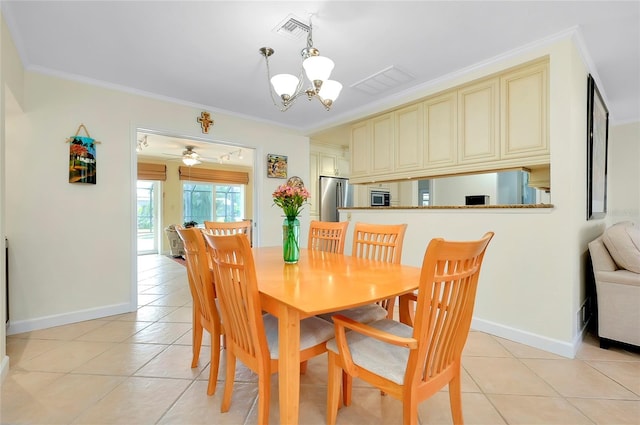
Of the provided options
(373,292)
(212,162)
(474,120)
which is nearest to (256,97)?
(474,120)

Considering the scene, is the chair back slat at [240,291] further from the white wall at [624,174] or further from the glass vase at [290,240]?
Result: the white wall at [624,174]

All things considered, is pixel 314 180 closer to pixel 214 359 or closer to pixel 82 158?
pixel 82 158

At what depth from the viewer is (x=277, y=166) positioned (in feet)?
13.9

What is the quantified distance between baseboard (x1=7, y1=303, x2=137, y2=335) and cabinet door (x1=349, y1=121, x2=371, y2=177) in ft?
9.79

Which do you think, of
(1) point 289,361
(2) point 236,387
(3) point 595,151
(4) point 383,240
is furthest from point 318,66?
(3) point 595,151

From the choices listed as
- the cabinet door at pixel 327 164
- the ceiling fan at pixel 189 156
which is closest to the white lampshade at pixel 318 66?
the cabinet door at pixel 327 164

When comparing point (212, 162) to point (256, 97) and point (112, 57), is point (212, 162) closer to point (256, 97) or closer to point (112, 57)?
point (256, 97)

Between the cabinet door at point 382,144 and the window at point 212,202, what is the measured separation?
5689mm

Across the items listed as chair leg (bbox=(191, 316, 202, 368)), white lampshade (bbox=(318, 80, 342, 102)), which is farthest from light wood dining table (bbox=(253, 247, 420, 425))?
white lampshade (bbox=(318, 80, 342, 102))

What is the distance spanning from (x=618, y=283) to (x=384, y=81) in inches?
96.2

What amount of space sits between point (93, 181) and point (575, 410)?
3953mm

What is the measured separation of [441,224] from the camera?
280cm

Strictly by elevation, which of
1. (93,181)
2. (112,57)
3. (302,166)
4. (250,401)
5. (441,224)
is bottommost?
(250,401)

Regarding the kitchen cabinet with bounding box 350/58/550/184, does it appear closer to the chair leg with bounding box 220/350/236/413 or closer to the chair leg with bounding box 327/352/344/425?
the chair leg with bounding box 327/352/344/425
